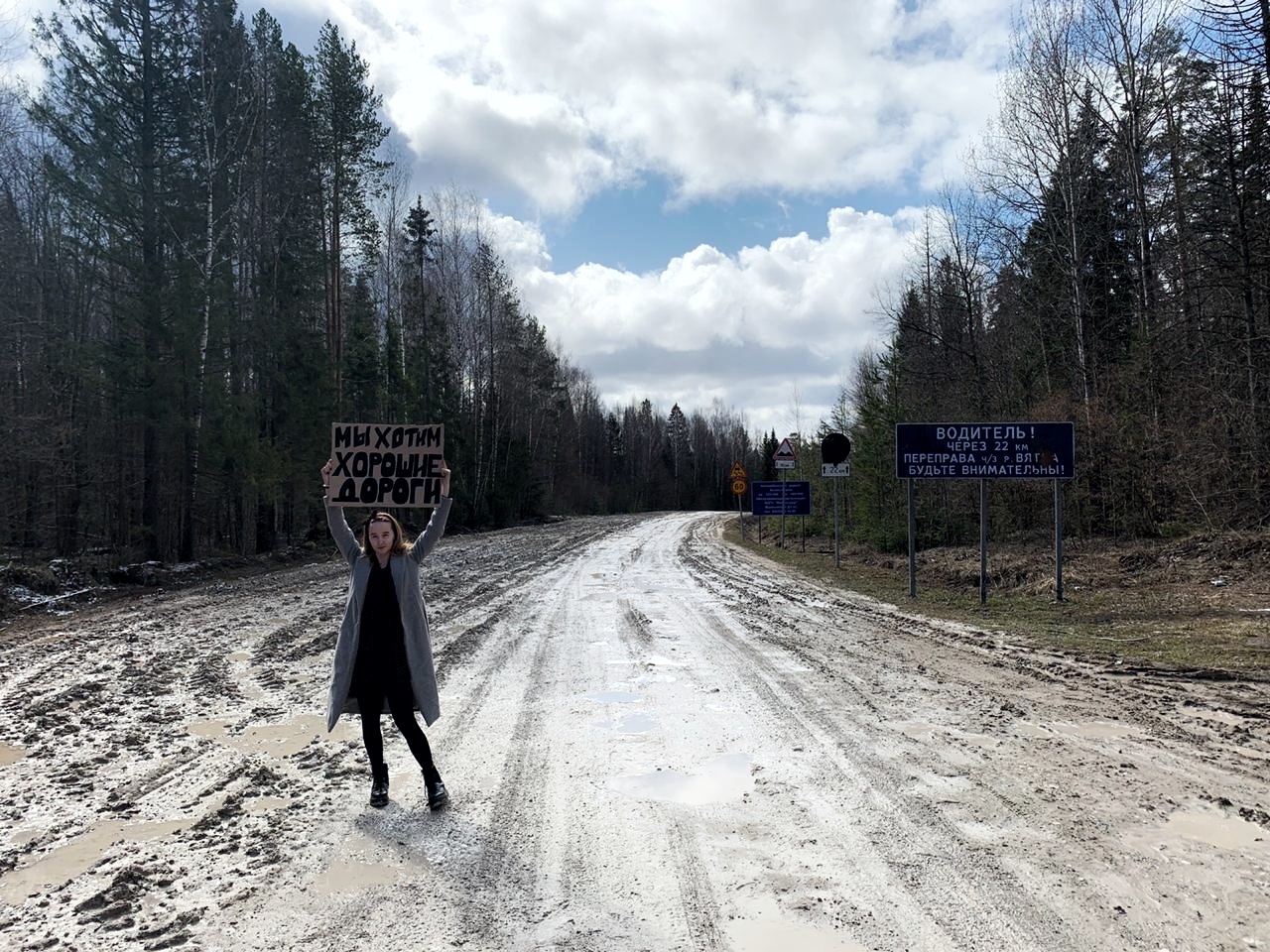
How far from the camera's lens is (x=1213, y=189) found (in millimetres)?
16375

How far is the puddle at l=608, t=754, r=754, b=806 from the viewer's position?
14.2 feet

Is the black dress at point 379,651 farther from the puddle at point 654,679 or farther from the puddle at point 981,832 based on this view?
the puddle at point 981,832

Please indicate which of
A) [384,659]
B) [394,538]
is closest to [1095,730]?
[384,659]

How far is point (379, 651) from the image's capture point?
4.40 metres

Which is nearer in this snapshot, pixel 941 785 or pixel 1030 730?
pixel 941 785

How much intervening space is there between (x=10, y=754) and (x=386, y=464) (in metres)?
3.26

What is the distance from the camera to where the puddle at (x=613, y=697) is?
634 centimetres

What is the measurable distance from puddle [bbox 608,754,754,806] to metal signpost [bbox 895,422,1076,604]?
855 cm

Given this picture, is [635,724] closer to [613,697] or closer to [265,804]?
[613,697]

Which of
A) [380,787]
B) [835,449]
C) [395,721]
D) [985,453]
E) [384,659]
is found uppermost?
[835,449]

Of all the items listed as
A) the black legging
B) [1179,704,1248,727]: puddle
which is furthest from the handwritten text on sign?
[1179,704,1248,727]: puddle

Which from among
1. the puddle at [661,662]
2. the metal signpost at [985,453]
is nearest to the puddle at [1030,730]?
the puddle at [661,662]

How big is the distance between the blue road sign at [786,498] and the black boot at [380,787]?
68.1 ft

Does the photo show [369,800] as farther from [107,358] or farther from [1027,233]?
[1027,233]
